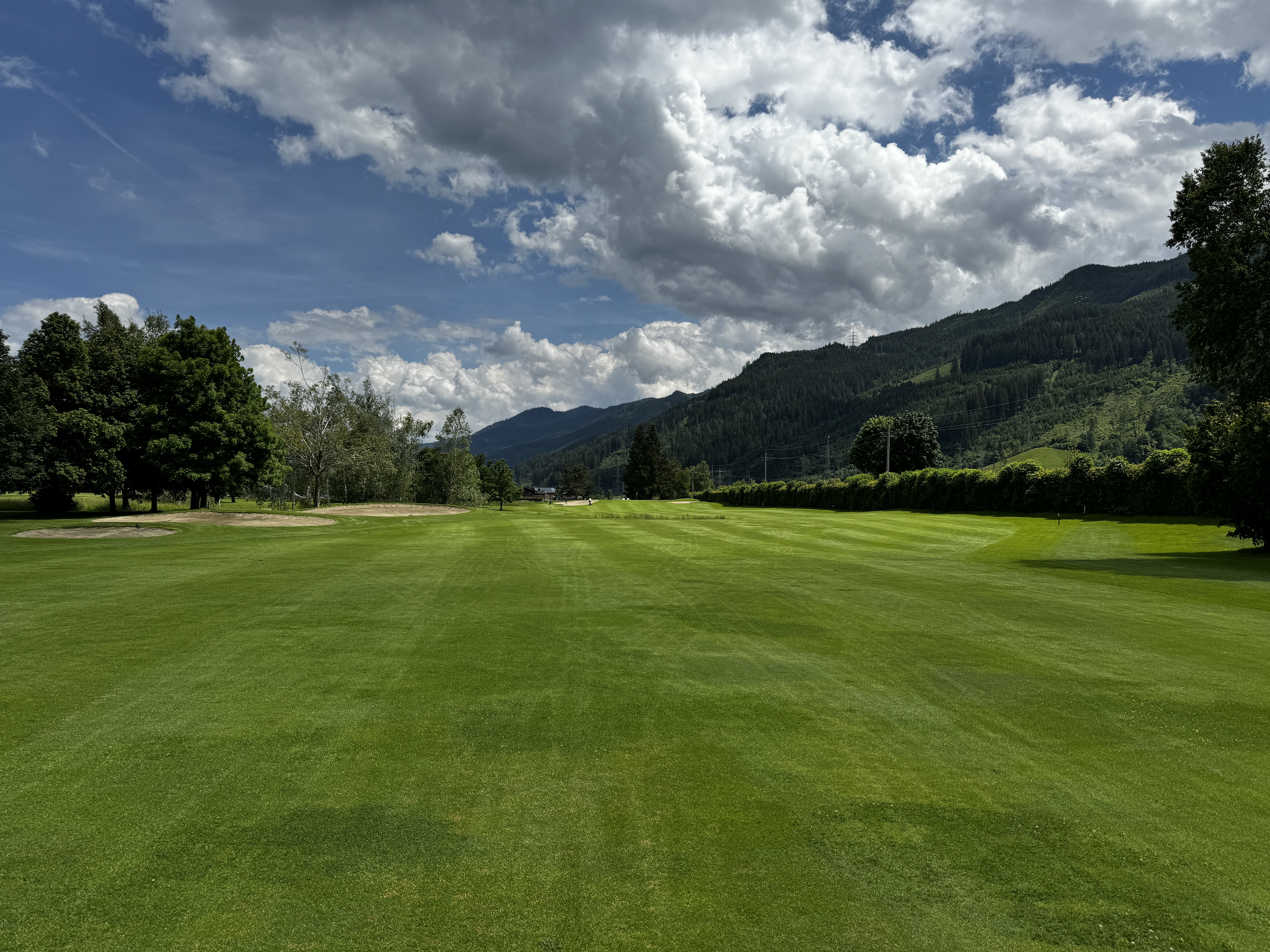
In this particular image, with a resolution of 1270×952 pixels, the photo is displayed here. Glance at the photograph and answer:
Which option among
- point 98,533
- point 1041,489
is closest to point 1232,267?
point 1041,489

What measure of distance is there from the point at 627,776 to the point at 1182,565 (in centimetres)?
2475

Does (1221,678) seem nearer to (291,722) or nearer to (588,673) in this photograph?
(588,673)

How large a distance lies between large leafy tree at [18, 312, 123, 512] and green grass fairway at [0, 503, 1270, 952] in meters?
37.9

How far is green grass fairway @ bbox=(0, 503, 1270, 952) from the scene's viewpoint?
3834 mm

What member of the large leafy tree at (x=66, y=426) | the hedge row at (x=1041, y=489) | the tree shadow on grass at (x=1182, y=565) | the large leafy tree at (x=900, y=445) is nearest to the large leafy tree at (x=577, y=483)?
the large leafy tree at (x=900, y=445)

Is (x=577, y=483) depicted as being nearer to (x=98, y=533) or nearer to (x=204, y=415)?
(x=204, y=415)

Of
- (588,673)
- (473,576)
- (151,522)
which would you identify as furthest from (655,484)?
(588,673)

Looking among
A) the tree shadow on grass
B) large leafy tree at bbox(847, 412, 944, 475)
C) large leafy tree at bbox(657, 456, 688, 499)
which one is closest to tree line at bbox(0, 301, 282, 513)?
the tree shadow on grass

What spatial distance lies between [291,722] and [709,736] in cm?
433

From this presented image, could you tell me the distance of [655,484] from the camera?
453ft

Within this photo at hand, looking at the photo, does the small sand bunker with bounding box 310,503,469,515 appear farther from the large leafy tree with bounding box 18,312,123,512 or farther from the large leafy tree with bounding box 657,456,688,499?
the large leafy tree with bounding box 657,456,688,499

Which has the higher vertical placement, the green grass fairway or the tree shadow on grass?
the green grass fairway

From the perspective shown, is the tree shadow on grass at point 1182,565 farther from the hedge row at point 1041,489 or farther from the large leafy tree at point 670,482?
the large leafy tree at point 670,482

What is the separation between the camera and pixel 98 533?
3058cm
